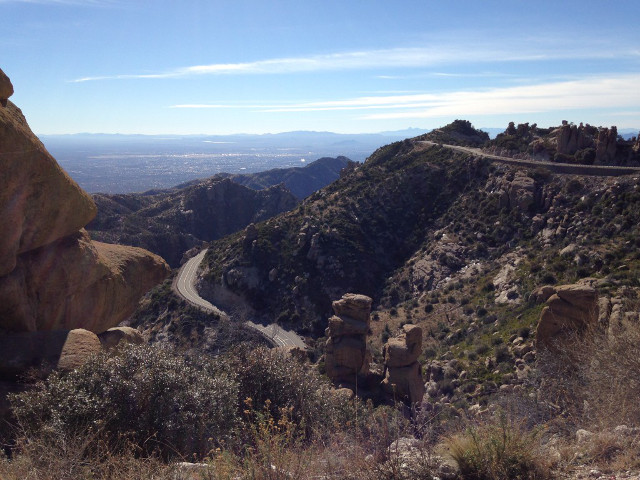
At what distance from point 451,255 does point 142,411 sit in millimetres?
35200

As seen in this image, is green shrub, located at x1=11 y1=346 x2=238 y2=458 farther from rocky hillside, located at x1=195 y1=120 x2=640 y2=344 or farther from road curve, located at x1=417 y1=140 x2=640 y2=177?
road curve, located at x1=417 y1=140 x2=640 y2=177

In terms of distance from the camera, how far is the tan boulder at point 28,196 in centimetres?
882

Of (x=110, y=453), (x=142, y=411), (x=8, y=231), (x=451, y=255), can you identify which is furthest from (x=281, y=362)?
(x=451, y=255)

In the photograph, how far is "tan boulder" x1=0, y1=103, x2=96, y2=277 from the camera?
28.9ft

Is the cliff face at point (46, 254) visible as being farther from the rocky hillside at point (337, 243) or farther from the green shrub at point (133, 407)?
the rocky hillside at point (337, 243)

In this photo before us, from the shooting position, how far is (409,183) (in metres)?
52.9

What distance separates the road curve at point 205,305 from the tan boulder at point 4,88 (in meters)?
27.5

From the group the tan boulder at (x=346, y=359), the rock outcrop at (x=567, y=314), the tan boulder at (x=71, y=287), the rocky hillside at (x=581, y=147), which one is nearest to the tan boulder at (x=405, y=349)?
the tan boulder at (x=346, y=359)

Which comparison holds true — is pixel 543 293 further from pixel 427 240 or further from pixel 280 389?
pixel 427 240

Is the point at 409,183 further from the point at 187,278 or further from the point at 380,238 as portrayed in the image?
the point at 187,278

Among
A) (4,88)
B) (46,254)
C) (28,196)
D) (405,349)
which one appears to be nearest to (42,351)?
(46,254)

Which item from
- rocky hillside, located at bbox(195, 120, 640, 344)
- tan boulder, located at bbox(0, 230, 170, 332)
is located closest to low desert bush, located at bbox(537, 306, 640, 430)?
tan boulder, located at bbox(0, 230, 170, 332)

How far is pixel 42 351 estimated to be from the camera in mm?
9055

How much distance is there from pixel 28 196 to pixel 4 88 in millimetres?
2480
